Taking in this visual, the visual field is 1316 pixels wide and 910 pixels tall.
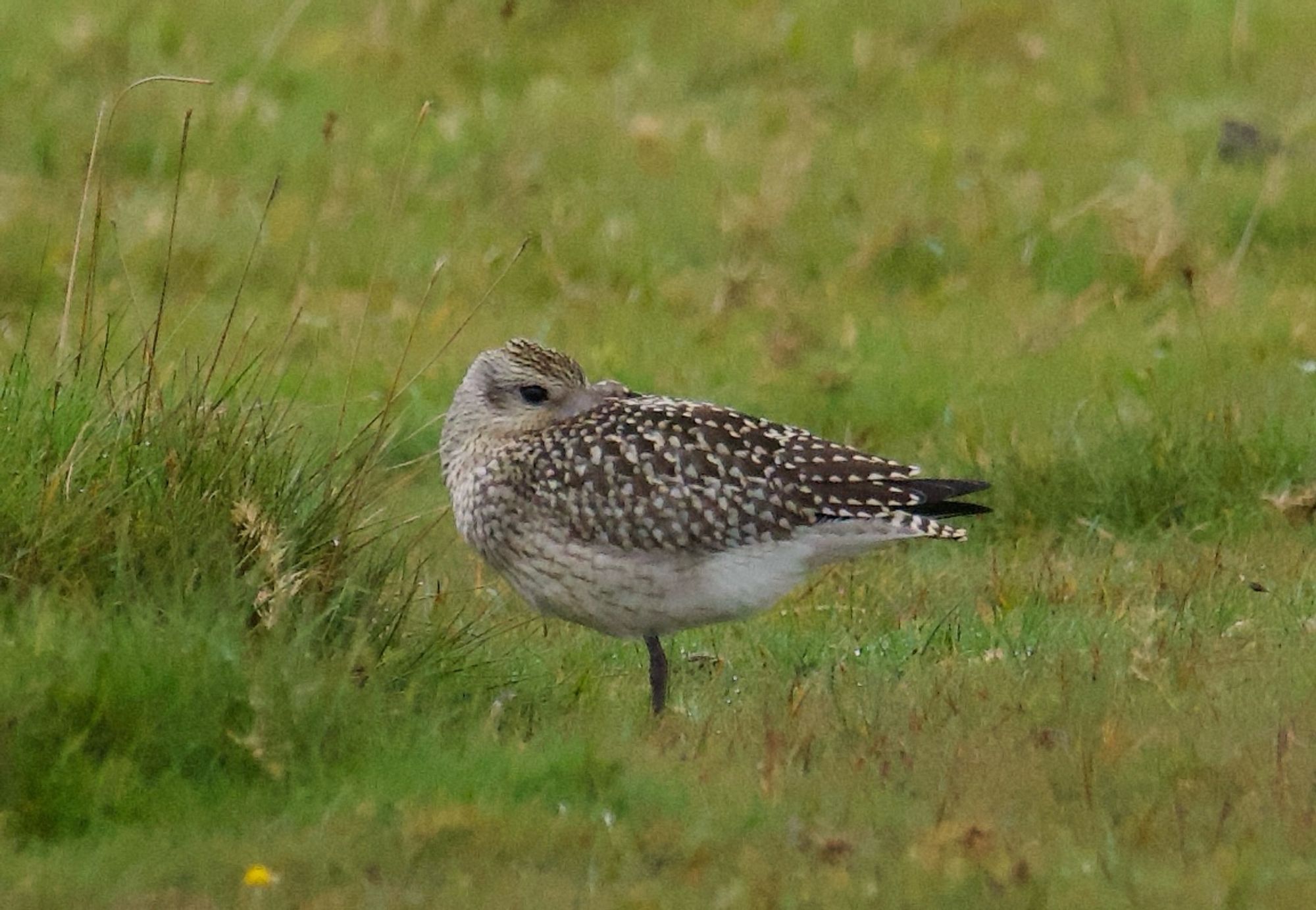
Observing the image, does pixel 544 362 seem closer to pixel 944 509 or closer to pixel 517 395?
Answer: pixel 517 395

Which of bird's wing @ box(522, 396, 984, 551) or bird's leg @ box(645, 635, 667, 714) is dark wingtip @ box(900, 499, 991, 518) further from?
bird's leg @ box(645, 635, 667, 714)

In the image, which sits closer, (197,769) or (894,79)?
(197,769)

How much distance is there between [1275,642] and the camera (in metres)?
6.91

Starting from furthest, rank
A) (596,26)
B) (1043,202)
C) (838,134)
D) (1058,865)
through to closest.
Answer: (596,26) < (838,134) < (1043,202) < (1058,865)

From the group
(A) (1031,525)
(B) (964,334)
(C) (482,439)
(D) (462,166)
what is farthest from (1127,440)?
(D) (462,166)

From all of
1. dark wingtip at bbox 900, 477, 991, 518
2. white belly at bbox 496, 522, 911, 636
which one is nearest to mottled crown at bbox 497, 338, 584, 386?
white belly at bbox 496, 522, 911, 636

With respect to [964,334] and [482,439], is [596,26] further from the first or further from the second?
[482,439]

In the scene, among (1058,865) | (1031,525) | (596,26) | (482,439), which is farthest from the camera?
(596,26)

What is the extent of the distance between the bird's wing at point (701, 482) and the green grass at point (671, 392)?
1.50 ft

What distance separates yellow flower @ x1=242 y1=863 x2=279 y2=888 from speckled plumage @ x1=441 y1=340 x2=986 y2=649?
2.05 metres

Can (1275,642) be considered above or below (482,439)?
below

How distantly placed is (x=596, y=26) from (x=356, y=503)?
30.6 ft

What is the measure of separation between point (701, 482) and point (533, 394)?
85 centimetres

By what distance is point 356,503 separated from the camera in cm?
679
